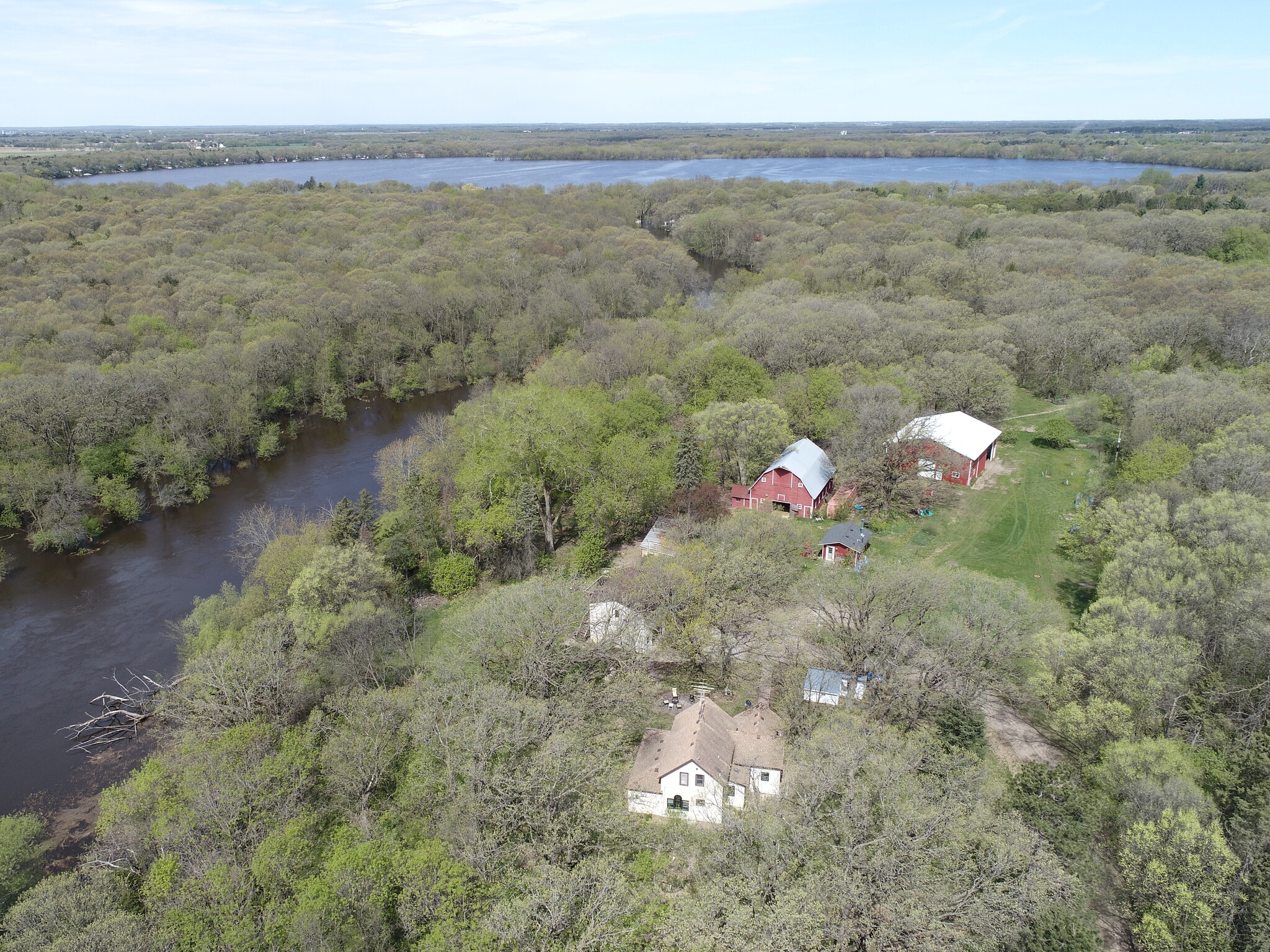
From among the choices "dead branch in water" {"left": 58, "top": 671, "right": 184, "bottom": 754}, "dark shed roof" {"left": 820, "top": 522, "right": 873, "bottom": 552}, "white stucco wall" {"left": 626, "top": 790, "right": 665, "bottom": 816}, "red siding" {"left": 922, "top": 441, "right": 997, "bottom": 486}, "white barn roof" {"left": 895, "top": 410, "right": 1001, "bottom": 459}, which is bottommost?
"dead branch in water" {"left": 58, "top": 671, "right": 184, "bottom": 754}

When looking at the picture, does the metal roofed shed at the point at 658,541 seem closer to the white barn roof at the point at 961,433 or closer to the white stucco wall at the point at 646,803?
the white stucco wall at the point at 646,803

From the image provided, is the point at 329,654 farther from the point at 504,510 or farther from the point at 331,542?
the point at 504,510

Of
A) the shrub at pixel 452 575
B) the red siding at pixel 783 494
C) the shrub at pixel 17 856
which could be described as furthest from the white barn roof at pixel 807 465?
the shrub at pixel 17 856

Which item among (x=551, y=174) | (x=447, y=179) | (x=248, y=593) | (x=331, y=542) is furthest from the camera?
(x=551, y=174)

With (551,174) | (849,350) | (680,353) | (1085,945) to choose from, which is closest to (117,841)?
(1085,945)

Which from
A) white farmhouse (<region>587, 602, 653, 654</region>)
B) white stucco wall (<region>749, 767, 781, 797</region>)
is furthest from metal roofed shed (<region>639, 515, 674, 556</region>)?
white stucco wall (<region>749, 767, 781, 797</region>)

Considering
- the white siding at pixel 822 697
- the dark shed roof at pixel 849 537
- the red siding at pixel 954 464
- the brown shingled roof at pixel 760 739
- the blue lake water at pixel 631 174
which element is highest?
the blue lake water at pixel 631 174

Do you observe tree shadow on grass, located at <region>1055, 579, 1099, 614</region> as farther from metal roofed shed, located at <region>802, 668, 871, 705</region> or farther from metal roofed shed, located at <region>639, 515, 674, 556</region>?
metal roofed shed, located at <region>639, 515, 674, 556</region>
